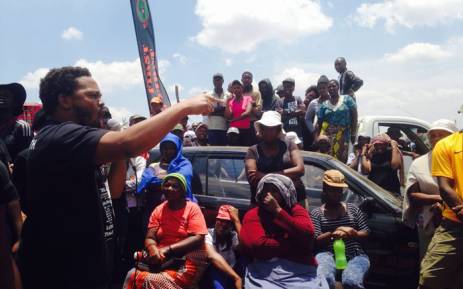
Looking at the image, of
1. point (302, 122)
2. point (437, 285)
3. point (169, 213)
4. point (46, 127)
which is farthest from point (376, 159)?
point (46, 127)

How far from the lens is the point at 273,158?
4.57 meters

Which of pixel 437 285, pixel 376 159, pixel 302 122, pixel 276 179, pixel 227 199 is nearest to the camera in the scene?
pixel 437 285

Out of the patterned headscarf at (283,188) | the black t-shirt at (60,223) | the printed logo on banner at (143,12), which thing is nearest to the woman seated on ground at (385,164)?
the patterned headscarf at (283,188)

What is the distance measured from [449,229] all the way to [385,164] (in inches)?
95.8

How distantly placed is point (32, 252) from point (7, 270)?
198 millimetres

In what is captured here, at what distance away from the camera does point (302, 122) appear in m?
7.79

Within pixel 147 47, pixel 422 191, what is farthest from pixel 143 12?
pixel 422 191

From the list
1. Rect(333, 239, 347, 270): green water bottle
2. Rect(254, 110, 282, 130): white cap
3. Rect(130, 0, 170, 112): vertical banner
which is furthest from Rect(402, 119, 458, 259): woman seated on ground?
Rect(130, 0, 170, 112): vertical banner

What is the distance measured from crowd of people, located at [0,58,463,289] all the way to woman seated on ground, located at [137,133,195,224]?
0.01 meters

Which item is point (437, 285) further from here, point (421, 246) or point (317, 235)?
point (317, 235)

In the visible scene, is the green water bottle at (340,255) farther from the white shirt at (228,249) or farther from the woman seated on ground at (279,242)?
the white shirt at (228,249)

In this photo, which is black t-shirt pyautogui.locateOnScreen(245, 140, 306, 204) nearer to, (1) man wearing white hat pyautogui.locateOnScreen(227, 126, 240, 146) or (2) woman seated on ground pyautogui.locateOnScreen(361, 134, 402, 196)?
(2) woman seated on ground pyautogui.locateOnScreen(361, 134, 402, 196)

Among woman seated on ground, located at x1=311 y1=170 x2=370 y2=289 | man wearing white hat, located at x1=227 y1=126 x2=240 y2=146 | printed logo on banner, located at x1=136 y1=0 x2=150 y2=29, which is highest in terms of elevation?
printed logo on banner, located at x1=136 y1=0 x2=150 y2=29

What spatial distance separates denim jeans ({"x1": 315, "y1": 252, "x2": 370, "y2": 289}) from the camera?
3.98 meters
